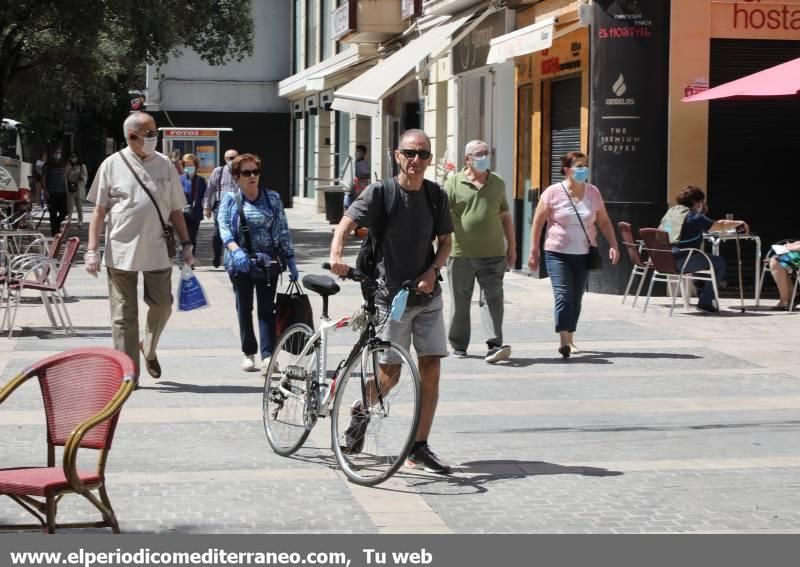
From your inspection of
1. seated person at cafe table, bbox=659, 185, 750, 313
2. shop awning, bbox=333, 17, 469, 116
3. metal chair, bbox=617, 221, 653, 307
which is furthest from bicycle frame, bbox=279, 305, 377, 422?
shop awning, bbox=333, 17, 469, 116

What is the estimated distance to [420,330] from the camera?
7.43 metres

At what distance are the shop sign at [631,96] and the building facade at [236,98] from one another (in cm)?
3616

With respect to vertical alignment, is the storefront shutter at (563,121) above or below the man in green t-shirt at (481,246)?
above

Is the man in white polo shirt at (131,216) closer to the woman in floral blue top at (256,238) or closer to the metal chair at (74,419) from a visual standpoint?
the woman in floral blue top at (256,238)

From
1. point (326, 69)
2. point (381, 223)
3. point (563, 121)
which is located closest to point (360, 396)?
point (381, 223)

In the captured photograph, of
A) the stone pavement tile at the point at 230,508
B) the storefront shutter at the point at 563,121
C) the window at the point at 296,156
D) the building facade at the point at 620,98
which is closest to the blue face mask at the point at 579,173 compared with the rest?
the building facade at the point at 620,98

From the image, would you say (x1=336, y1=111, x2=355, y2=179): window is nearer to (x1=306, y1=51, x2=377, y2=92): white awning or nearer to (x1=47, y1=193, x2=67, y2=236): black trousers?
(x1=306, y1=51, x2=377, y2=92): white awning

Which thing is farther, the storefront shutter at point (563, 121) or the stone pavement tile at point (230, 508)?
the storefront shutter at point (563, 121)

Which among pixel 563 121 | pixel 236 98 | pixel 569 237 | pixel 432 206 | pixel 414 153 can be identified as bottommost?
pixel 569 237

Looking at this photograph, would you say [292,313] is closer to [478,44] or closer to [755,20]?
[755,20]

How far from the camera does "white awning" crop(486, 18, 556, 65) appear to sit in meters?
18.0

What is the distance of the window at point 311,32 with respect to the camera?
45938mm

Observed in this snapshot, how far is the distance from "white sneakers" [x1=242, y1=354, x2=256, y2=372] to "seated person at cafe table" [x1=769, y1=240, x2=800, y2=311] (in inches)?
262

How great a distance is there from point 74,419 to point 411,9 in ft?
77.4
